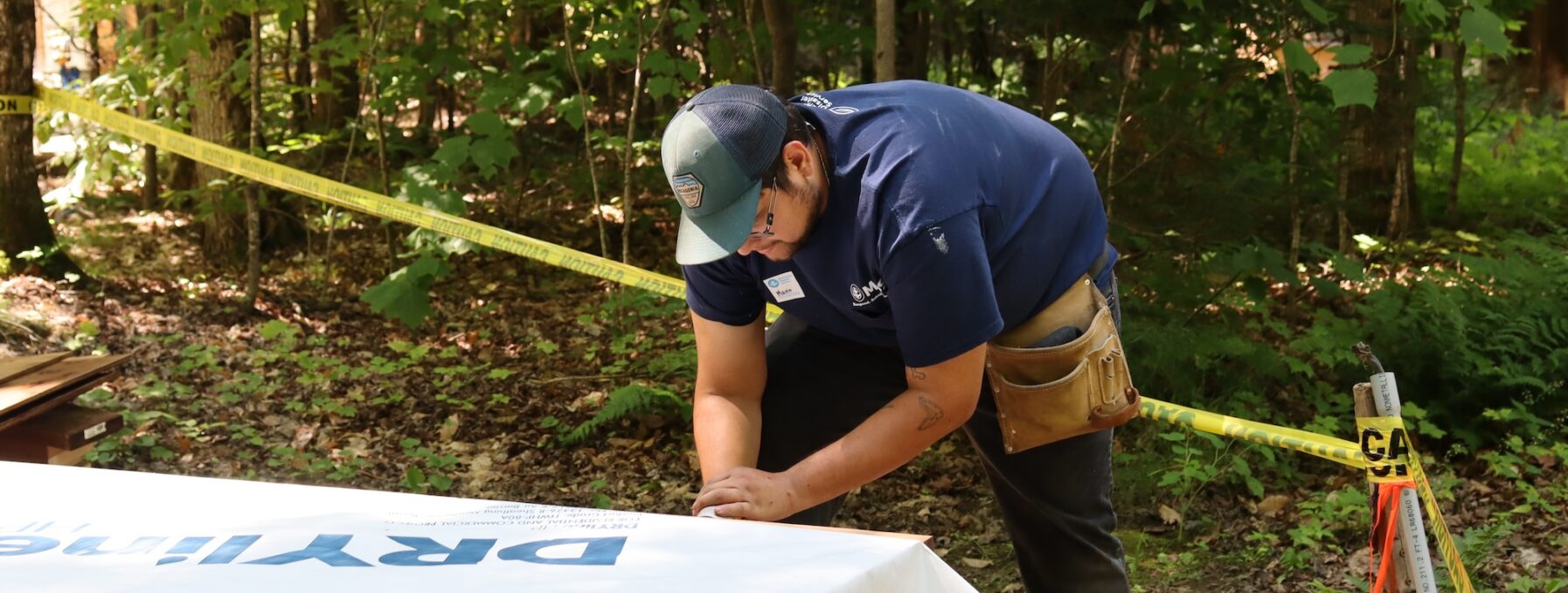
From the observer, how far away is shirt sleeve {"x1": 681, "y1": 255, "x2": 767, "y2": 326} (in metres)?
2.45

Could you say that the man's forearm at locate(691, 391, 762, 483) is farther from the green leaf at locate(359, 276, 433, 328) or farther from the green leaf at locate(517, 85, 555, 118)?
the green leaf at locate(517, 85, 555, 118)

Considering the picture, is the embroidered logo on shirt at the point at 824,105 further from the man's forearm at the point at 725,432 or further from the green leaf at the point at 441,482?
the green leaf at the point at 441,482

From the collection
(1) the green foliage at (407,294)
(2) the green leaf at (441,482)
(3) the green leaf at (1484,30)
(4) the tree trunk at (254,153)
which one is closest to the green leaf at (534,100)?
(1) the green foliage at (407,294)

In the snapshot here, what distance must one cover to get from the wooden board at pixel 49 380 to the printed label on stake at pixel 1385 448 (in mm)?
3278

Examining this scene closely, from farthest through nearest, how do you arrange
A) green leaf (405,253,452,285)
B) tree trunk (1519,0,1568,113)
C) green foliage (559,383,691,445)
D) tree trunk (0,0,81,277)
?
1. tree trunk (1519,0,1568,113)
2. tree trunk (0,0,81,277)
3. green leaf (405,253,452,285)
4. green foliage (559,383,691,445)

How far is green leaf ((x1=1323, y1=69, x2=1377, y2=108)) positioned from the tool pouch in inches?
63.0

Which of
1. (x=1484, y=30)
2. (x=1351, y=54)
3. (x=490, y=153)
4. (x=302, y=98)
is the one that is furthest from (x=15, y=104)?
(x=1484, y=30)

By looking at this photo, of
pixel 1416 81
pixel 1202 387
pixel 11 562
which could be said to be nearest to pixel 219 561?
pixel 11 562

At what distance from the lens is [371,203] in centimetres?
462

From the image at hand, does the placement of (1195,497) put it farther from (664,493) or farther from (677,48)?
(677,48)

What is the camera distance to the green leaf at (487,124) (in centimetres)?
511

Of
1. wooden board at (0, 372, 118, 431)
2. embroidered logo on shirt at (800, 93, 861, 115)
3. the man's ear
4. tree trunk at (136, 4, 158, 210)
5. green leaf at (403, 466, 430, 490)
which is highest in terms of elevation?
embroidered logo on shirt at (800, 93, 861, 115)

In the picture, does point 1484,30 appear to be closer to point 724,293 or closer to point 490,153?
point 724,293

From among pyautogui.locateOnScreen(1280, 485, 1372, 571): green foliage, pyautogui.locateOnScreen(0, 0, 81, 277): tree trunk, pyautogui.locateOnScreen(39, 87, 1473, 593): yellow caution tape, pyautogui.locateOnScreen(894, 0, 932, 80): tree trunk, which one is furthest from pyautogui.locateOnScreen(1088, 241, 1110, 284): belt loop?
pyautogui.locateOnScreen(0, 0, 81, 277): tree trunk
